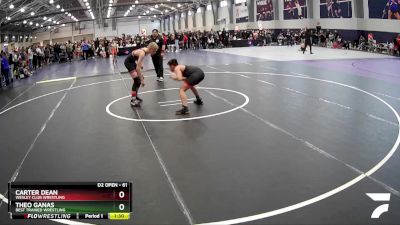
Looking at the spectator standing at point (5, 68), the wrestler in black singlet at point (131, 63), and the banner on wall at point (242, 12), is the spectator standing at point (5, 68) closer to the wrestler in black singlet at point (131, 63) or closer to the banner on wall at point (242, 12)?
the wrestler in black singlet at point (131, 63)

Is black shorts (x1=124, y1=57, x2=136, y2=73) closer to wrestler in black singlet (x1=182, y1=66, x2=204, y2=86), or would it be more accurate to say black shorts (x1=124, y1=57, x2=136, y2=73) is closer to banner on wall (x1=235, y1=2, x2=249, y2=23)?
wrestler in black singlet (x1=182, y1=66, x2=204, y2=86)

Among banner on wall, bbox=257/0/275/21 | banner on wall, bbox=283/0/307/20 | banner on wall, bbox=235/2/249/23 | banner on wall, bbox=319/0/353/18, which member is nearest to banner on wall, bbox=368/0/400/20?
banner on wall, bbox=319/0/353/18

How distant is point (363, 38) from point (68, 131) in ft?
79.0

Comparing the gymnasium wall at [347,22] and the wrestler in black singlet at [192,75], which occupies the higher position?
the gymnasium wall at [347,22]

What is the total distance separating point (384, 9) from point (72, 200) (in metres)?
26.3

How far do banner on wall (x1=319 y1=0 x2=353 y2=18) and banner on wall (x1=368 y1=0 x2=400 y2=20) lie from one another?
224 cm

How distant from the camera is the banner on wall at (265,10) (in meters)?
41.3

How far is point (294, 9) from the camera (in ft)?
122

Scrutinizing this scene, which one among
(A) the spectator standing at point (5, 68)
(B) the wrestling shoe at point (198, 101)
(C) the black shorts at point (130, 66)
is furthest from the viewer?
(A) the spectator standing at point (5, 68)

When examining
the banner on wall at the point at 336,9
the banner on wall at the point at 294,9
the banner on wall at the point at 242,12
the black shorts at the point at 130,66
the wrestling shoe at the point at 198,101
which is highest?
the banner on wall at the point at 242,12

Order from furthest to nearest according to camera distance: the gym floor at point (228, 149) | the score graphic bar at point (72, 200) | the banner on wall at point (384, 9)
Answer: the banner on wall at point (384, 9) < the gym floor at point (228, 149) < the score graphic bar at point (72, 200)

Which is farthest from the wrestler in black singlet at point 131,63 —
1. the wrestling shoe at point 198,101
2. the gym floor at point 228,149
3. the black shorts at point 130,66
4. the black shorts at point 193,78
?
the black shorts at point 193,78

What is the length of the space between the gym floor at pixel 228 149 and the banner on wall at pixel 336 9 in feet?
60.2

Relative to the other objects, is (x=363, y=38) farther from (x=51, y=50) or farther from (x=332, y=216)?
(x=332, y=216)
